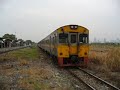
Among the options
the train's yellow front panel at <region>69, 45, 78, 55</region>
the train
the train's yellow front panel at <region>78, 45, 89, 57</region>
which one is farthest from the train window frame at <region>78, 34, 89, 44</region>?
the train's yellow front panel at <region>69, 45, 78, 55</region>

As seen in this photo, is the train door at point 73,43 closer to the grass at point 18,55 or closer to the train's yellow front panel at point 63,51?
the train's yellow front panel at point 63,51

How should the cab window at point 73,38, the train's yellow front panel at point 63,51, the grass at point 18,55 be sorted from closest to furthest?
the train's yellow front panel at point 63,51
the cab window at point 73,38
the grass at point 18,55

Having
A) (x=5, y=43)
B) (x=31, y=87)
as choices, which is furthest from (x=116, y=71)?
A: (x=5, y=43)

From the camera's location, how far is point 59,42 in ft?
48.8

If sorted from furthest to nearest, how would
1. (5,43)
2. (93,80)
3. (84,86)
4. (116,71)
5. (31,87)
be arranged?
1. (5,43)
2. (116,71)
3. (93,80)
4. (84,86)
5. (31,87)

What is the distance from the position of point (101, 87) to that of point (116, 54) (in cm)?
653

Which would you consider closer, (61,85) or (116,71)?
(61,85)

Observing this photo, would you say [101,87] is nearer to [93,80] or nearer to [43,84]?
[93,80]

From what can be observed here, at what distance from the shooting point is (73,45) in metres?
14.9

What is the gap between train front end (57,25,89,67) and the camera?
14.8 meters

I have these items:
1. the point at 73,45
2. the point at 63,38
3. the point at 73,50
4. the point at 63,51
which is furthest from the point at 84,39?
the point at 63,51

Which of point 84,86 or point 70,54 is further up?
point 70,54

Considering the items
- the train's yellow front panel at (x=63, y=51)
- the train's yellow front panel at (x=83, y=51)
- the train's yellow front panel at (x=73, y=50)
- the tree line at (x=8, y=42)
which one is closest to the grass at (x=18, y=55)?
the train's yellow front panel at (x=63, y=51)

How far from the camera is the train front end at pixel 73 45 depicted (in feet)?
48.6
